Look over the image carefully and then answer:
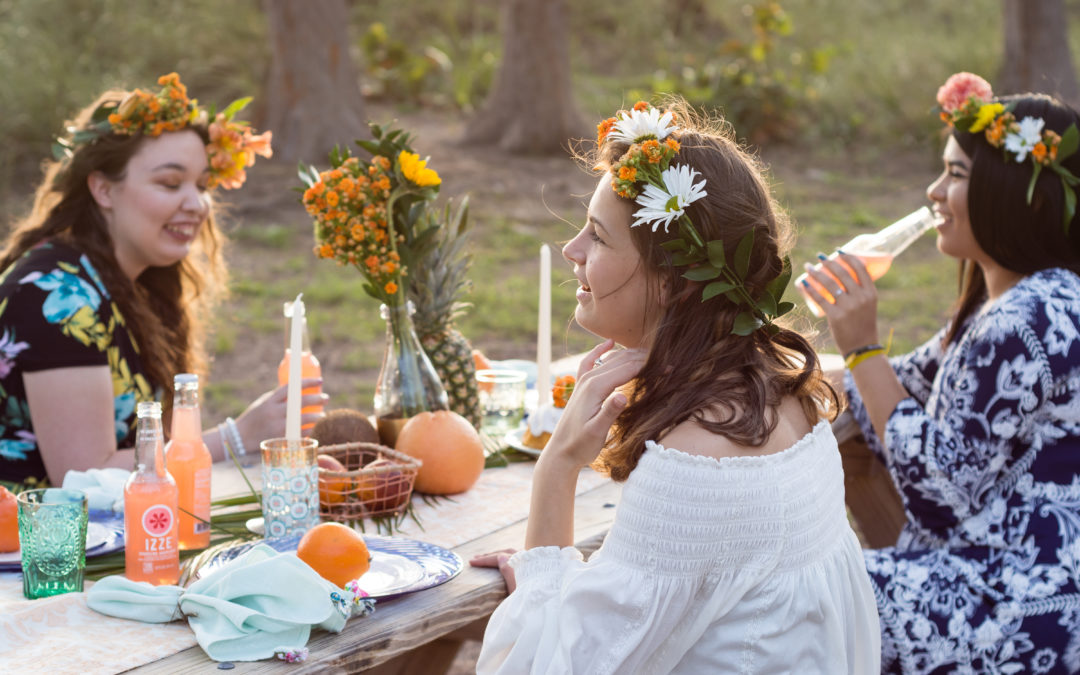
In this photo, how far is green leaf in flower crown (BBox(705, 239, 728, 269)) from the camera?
1.83 metres

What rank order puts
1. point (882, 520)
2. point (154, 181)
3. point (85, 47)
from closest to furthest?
point (154, 181) < point (882, 520) < point (85, 47)

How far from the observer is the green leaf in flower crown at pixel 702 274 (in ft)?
6.01

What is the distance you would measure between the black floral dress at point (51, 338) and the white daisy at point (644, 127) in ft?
5.35

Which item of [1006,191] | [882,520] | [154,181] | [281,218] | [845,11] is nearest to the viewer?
[1006,191]

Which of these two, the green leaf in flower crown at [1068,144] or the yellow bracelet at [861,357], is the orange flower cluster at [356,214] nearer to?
the yellow bracelet at [861,357]

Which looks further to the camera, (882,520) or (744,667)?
(882,520)

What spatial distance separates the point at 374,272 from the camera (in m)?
2.60

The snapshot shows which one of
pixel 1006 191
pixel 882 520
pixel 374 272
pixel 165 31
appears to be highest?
pixel 165 31

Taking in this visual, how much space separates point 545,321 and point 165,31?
32.3ft

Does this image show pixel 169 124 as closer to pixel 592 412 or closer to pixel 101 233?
pixel 101 233

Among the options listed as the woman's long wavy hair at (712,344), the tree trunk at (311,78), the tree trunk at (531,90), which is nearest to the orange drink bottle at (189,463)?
the woman's long wavy hair at (712,344)

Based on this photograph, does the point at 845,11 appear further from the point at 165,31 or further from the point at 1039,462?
the point at 1039,462

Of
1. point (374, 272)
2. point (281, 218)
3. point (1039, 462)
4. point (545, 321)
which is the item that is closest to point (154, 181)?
point (374, 272)

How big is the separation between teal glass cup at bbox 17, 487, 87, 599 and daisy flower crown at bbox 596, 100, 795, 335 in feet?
3.60
